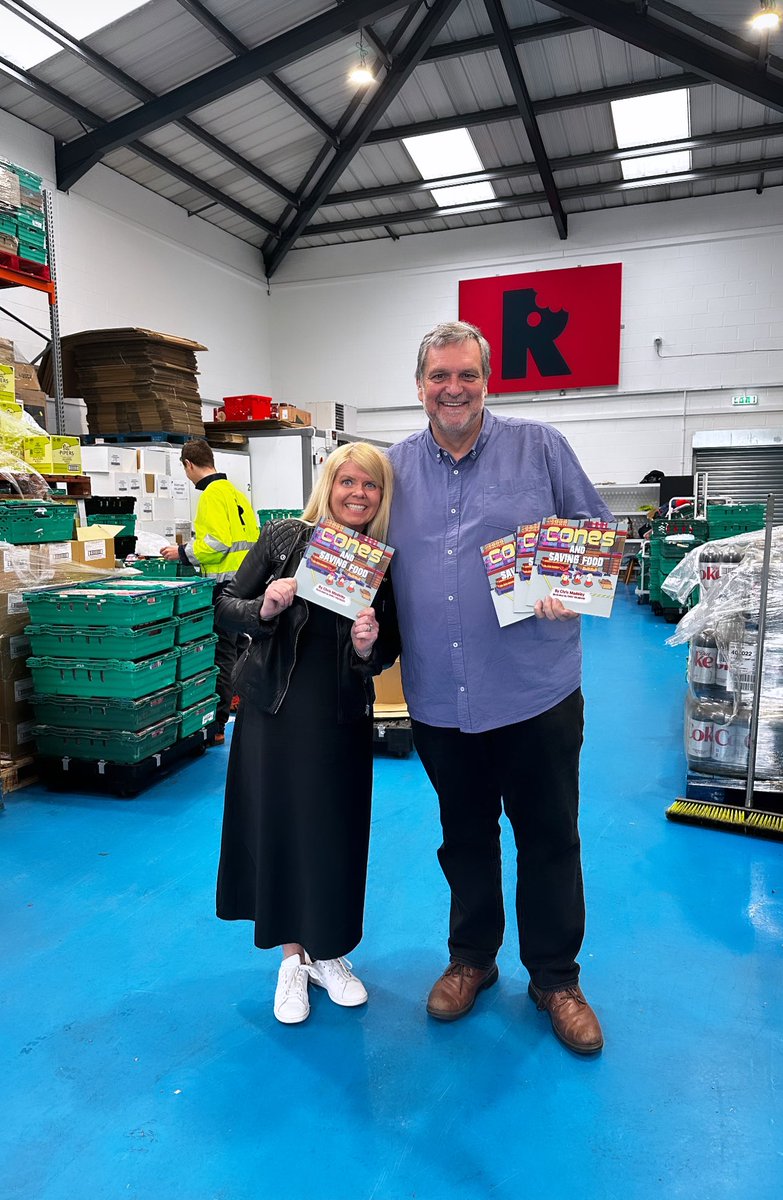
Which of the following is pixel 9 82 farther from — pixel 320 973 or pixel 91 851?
pixel 320 973

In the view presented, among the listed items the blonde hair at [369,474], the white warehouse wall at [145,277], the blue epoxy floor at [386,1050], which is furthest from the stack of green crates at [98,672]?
the white warehouse wall at [145,277]

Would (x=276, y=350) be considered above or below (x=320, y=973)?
above

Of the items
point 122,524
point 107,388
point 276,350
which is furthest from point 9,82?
point 276,350

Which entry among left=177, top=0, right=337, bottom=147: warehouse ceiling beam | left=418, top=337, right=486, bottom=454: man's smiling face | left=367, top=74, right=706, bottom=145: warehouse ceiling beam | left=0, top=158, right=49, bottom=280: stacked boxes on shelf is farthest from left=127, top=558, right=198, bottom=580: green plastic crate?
left=367, top=74, right=706, bottom=145: warehouse ceiling beam

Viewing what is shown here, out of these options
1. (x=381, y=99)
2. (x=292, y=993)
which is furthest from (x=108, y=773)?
(x=381, y=99)

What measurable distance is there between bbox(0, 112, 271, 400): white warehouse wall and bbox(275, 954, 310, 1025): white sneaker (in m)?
8.03

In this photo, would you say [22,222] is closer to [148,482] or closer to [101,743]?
[148,482]

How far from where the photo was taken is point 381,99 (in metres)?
9.30

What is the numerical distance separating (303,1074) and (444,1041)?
1.29 ft

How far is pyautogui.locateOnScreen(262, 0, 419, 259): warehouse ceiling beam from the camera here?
27.7 ft

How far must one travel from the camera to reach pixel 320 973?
7.41 feet

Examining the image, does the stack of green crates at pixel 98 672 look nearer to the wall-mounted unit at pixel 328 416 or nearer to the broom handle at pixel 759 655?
the broom handle at pixel 759 655

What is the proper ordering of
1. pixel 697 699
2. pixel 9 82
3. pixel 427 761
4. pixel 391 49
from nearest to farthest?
pixel 427 761, pixel 697 699, pixel 9 82, pixel 391 49

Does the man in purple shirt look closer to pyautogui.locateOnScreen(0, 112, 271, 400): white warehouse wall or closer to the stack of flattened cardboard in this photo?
the stack of flattened cardboard
